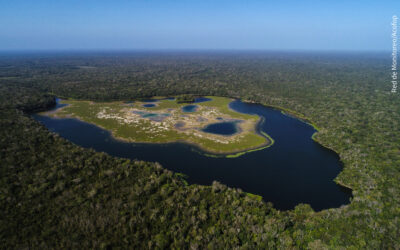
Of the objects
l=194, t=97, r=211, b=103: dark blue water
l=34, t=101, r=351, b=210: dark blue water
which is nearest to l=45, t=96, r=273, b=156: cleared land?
l=34, t=101, r=351, b=210: dark blue water

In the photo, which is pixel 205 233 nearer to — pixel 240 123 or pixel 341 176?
pixel 341 176

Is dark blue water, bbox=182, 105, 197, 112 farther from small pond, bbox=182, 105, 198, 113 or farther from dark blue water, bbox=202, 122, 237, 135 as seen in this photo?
dark blue water, bbox=202, 122, 237, 135

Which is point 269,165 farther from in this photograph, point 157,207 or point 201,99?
point 201,99

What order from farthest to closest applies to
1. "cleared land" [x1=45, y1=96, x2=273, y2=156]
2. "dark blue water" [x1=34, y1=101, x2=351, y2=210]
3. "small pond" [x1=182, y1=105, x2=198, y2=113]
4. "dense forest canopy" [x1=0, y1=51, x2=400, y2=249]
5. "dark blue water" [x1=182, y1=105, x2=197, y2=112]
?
"dark blue water" [x1=182, y1=105, x2=197, y2=112]
"small pond" [x1=182, y1=105, x2=198, y2=113]
"cleared land" [x1=45, y1=96, x2=273, y2=156]
"dark blue water" [x1=34, y1=101, x2=351, y2=210]
"dense forest canopy" [x1=0, y1=51, x2=400, y2=249]

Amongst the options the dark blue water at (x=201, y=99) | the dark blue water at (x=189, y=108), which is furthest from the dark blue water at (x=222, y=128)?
the dark blue water at (x=201, y=99)

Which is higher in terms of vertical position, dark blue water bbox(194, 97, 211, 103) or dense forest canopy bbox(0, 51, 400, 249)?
dark blue water bbox(194, 97, 211, 103)

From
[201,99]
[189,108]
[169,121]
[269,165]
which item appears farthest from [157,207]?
[201,99]
